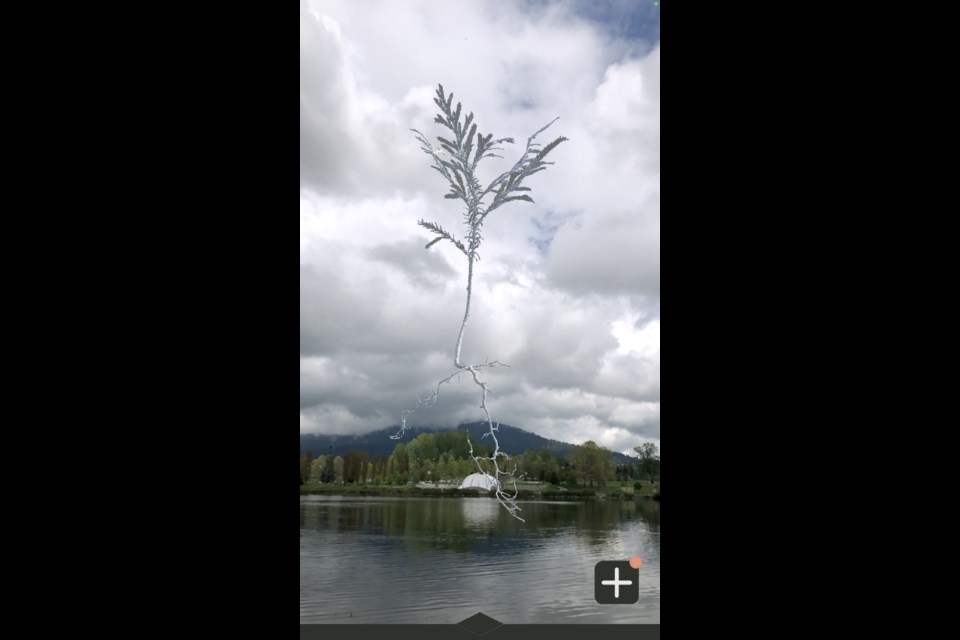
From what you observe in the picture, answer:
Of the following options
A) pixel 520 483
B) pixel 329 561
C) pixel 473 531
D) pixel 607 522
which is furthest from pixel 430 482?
pixel 607 522


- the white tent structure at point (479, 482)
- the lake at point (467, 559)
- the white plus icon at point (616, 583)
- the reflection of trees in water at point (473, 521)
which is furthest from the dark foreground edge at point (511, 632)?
the white tent structure at point (479, 482)

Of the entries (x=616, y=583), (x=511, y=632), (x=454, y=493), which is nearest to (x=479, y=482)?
(x=511, y=632)

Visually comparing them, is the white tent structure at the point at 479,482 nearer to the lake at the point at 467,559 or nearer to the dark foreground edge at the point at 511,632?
the lake at the point at 467,559

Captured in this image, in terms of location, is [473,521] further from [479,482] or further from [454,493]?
[479,482]

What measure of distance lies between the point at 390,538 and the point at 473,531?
4.37 feet

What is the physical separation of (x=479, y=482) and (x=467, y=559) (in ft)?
4.67

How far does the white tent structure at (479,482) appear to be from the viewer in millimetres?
2946

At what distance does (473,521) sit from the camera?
430cm

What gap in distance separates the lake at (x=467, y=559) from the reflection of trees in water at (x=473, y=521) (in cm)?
1

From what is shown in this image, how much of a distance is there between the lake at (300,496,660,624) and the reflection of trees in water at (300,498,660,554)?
10 millimetres

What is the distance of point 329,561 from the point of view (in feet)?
15.8

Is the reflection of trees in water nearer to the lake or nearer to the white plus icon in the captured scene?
the lake
